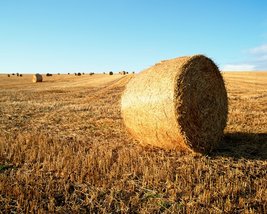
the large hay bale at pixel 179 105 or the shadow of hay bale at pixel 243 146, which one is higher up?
the large hay bale at pixel 179 105

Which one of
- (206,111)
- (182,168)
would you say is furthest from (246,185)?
(206,111)

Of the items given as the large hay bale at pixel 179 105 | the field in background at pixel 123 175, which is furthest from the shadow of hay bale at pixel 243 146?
the large hay bale at pixel 179 105

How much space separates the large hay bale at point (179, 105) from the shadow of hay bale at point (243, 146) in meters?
0.29

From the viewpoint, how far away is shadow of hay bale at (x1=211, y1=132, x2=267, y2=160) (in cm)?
680

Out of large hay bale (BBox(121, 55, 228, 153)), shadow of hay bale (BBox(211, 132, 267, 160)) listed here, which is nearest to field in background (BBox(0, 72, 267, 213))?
shadow of hay bale (BBox(211, 132, 267, 160))

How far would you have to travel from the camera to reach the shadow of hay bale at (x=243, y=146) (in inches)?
268

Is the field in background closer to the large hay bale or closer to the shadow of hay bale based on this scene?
the shadow of hay bale

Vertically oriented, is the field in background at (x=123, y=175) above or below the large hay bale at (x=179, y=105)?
below

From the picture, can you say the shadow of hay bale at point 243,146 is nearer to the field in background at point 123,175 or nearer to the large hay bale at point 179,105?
the field in background at point 123,175

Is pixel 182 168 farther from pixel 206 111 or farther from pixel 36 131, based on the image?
pixel 36 131

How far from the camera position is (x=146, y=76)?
7.85m

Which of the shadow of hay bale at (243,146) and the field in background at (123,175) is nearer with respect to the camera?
the field in background at (123,175)

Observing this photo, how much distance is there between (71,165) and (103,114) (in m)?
6.17

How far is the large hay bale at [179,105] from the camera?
6.86 m
